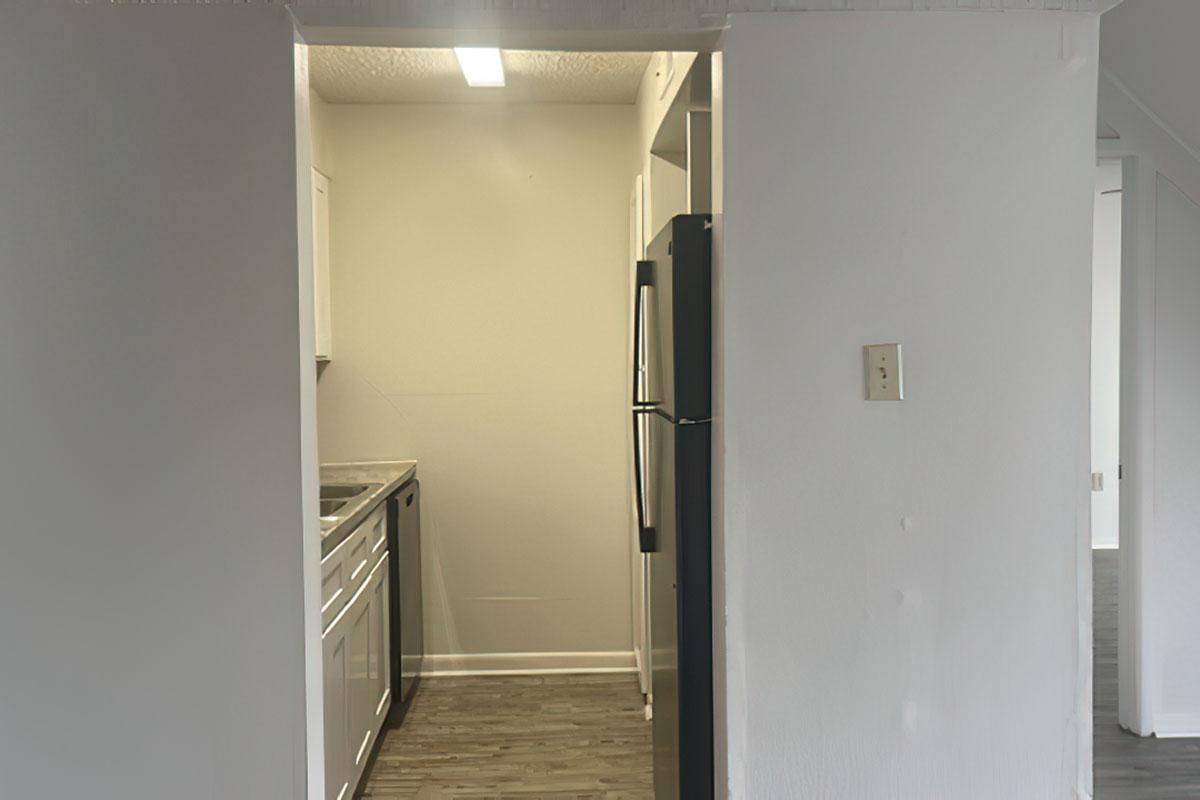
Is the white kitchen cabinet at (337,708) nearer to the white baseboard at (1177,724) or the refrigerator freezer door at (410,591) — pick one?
the refrigerator freezer door at (410,591)

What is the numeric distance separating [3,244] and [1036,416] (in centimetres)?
208

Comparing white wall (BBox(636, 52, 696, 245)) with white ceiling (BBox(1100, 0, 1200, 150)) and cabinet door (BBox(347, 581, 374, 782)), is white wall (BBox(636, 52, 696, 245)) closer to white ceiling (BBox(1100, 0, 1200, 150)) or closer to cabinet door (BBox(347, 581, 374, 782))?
white ceiling (BBox(1100, 0, 1200, 150))

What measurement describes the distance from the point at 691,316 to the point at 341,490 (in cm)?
195

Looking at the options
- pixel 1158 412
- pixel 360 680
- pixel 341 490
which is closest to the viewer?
pixel 360 680

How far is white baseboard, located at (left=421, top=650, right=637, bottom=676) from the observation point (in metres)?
4.14

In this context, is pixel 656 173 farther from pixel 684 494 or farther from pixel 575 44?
pixel 684 494

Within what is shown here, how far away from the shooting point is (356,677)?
111 inches

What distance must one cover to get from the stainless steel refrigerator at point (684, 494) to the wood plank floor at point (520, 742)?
62 centimetres

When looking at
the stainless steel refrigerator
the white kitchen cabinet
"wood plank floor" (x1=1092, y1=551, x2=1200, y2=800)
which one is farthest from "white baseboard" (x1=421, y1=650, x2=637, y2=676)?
"wood plank floor" (x1=1092, y1=551, x2=1200, y2=800)

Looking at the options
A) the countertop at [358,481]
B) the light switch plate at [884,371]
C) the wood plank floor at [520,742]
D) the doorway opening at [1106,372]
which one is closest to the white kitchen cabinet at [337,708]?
the countertop at [358,481]

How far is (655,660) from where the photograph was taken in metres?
2.70

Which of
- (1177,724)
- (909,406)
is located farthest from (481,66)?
(1177,724)

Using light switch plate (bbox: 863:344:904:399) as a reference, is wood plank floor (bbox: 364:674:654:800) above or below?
below

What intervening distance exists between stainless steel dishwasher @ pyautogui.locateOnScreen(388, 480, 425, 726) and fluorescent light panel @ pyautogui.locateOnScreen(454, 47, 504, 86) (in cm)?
166
